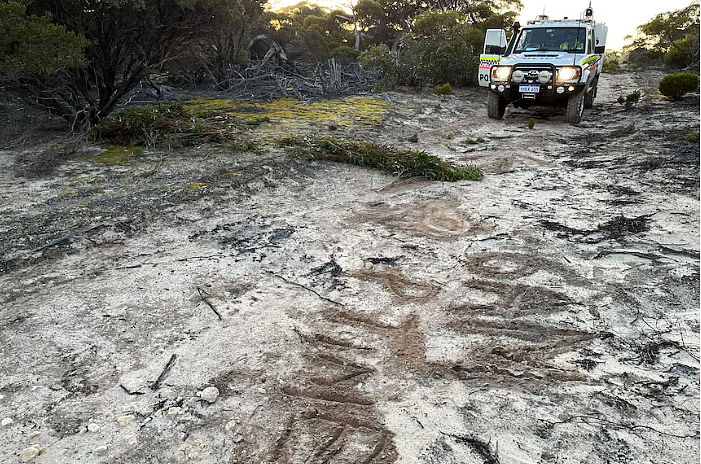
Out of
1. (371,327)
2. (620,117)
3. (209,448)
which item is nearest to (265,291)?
(371,327)

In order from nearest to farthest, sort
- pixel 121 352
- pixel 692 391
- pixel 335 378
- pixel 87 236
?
pixel 692 391, pixel 335 378, pixel 121 352, pixel 87 236

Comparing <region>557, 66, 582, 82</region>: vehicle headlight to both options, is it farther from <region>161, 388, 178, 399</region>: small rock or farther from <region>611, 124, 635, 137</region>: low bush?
<region>161, 388, 178, 399</region>: small rock

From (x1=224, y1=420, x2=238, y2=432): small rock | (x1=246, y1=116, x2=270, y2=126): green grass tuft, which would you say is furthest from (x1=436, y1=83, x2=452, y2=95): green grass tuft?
(x1=224, y1=420, x2=238, y2=432): small rock

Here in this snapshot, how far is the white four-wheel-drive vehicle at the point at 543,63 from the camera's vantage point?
9266 millimetres

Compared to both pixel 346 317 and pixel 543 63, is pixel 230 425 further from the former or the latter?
pixel 543 63

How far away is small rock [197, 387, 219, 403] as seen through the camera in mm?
2514

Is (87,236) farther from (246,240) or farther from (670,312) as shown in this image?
(670,312)

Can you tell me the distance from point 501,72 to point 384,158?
452 centimetres

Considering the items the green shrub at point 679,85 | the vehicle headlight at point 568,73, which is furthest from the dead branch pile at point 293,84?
the green shrub at point 679,85

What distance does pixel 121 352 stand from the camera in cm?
289

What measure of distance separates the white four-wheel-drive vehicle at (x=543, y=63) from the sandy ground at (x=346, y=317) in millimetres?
3640

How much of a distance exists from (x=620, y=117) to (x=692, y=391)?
31.9 ft

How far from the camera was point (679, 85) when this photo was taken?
11734mm

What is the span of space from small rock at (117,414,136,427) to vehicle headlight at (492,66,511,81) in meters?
9.44
